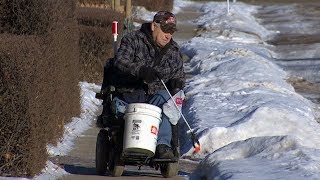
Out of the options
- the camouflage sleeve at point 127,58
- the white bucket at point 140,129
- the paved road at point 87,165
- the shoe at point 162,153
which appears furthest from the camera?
the paved road at point 87,165

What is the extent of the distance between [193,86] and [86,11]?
372 cm

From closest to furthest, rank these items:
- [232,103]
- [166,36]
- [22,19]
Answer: [166,36] → [22,19] → [232,103]

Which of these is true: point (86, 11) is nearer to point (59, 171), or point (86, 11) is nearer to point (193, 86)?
point (193, 86)

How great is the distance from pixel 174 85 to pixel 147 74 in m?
0.38

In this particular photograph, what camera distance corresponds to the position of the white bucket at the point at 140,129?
871 centimetres

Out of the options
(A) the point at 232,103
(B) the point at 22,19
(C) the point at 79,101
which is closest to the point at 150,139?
(B) the point at 22,19

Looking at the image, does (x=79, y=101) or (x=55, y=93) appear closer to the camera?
(x=55, y=93)

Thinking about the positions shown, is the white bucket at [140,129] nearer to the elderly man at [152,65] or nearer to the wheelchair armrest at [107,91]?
the elderly man at [152,65]

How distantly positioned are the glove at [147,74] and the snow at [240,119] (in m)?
1.06

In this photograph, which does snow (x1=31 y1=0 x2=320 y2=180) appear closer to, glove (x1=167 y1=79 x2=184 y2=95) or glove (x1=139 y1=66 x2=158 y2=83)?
glove (x1=167 y1=79 x2=184 y2=95)

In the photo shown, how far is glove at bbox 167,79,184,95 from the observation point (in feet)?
30.2

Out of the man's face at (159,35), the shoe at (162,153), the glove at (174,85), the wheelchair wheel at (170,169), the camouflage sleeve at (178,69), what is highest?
the man's face at (159,35)

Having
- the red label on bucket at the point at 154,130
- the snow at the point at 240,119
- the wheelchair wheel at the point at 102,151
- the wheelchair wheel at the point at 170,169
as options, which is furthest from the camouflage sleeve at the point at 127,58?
the snow at the point at 240,119

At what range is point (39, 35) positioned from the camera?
10.7 metres
